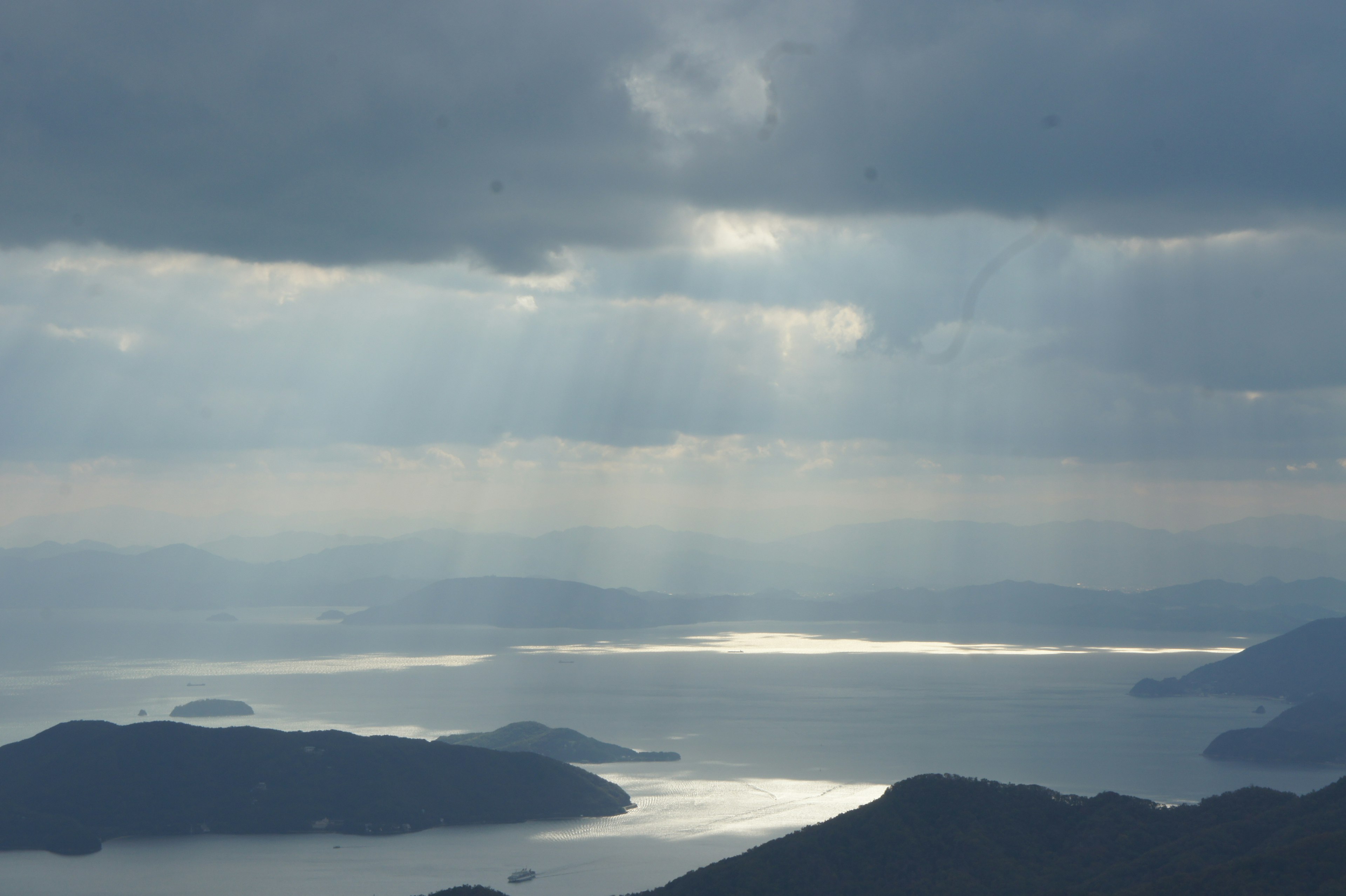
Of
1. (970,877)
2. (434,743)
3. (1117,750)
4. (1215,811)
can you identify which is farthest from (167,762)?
(1117,750)

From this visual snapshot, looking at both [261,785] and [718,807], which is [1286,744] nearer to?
[718,807]

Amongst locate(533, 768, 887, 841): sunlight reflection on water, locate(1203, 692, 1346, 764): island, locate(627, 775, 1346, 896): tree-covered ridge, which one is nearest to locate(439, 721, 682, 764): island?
locate(533, 768, 887, 841): sunlight reflection on water

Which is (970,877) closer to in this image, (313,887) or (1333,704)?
(313,887)

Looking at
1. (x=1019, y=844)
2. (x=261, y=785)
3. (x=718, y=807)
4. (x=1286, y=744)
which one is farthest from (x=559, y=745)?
(x=1286, y=744)

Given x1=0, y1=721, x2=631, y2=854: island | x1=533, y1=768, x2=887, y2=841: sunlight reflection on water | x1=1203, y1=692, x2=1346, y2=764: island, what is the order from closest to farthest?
x1=533, y1=768, x2=887, y2=841: sunlight reflection on water
x1=0, y1=721, x2=631, y2=854: island
x1=1203, y1=692, x2=1346, y2=764: island

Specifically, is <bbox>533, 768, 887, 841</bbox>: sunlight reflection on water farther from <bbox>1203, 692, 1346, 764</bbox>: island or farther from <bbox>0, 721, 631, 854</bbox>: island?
<bbox>1203, 692, 1346, 764</bbox>: island

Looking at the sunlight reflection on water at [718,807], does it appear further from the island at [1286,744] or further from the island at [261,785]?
the island at [1286,744]
